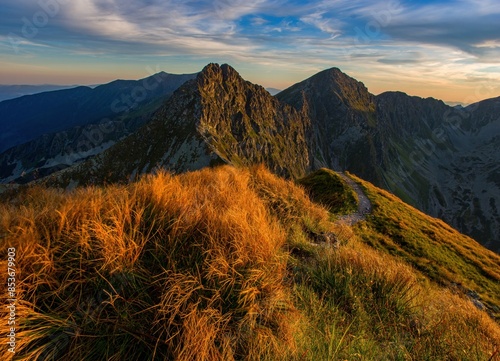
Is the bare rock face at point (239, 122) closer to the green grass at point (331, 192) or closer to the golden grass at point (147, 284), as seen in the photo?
the green grass at point (331, 192)

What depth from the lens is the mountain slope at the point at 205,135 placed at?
122125 mm

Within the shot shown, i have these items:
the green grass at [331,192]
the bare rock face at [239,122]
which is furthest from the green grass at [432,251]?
the bare rock face at [239,122]

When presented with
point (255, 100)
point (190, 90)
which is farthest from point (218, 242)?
point (255, 100)

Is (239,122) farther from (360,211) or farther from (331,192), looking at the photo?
(360,211)

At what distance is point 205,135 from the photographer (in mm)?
134125

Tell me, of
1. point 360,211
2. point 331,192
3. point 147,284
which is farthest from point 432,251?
point 147,284

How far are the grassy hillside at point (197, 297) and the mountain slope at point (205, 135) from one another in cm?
9617

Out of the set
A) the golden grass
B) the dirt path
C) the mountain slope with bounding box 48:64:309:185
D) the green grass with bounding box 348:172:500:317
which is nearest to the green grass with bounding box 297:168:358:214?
the dirt path

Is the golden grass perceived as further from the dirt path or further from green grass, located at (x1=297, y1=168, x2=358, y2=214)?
green grass, located at (x1=297, y1=168, x2=358, y2=214)

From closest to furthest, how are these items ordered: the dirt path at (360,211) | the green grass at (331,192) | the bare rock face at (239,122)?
the dirt path at (360,211) < the green grass at (331,192) < the bare rock face at (239,122)

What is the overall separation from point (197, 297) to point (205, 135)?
133 metres

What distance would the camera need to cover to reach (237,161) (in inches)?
5246

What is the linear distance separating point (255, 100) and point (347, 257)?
188913 mm

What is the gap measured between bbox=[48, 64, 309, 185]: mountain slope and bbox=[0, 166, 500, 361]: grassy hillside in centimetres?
9617
